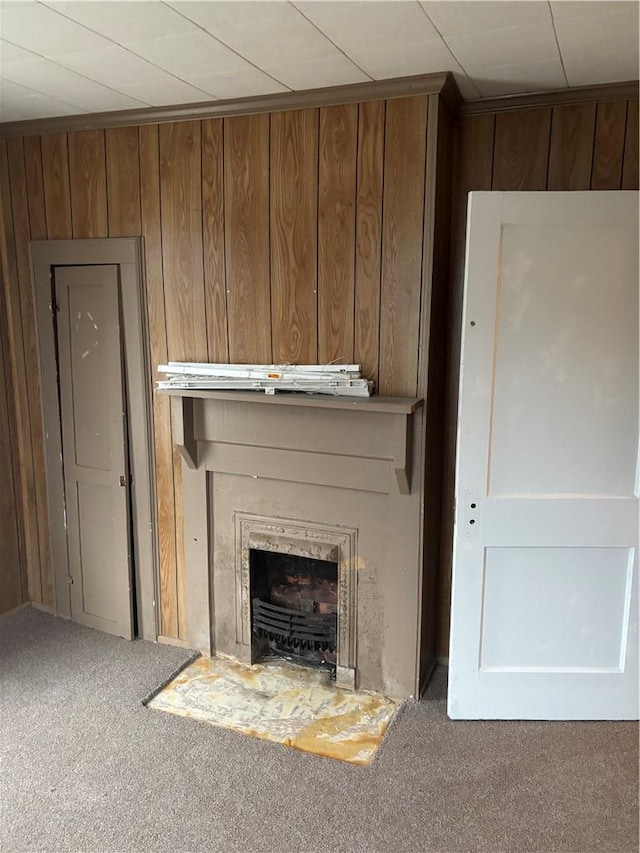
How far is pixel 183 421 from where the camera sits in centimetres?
280

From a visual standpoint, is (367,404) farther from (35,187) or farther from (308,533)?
(35,187)

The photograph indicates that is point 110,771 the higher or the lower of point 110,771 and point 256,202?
the lower

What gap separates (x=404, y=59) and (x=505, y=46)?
33 centimetres

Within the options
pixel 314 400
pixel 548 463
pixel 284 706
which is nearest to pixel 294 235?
pixel 314 400

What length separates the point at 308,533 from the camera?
9.00 ft

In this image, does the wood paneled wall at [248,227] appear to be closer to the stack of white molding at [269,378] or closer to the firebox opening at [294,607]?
the stack of white molding at [269,378]

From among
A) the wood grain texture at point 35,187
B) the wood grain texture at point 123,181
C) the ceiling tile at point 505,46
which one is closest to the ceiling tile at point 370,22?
the ceiling tile at point 505,46

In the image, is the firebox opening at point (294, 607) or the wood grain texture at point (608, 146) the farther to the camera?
the firebox opening at point (294, 607)

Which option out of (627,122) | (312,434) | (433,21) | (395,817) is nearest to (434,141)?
(433,21)

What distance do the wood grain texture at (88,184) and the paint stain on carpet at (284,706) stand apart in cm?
210

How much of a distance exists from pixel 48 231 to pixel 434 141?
1881 millimetres

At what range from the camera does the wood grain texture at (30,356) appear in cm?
307

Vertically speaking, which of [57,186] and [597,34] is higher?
[597,34]

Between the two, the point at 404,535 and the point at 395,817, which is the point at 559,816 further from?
the point at 404,535
